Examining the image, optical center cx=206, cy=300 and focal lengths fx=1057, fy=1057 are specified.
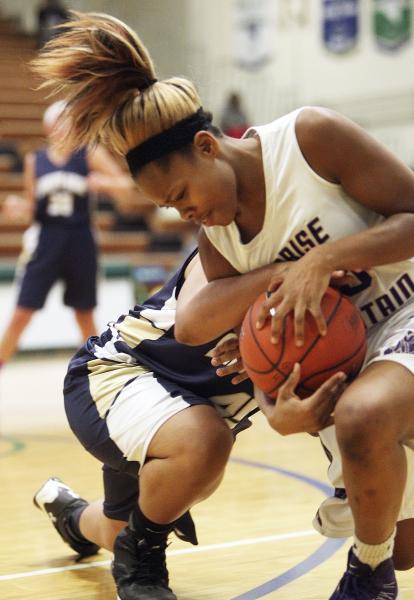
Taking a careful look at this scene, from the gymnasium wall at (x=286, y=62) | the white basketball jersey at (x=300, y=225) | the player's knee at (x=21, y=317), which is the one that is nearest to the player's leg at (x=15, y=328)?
the player's knee at (x=21, y=317)

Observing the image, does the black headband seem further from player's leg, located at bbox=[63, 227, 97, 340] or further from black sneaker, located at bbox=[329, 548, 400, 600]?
player's leg, located at bbox=[63, 227, 97, 340]

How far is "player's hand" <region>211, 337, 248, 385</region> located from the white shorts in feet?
0.83

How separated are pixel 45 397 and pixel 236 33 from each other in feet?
29.2

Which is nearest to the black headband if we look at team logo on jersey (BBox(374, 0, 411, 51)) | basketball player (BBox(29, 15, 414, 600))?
basketball player (BBox(29, 15, 414, 600))

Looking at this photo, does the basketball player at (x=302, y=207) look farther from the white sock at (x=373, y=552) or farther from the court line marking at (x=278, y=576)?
the court line marking at (x=278, y=576)

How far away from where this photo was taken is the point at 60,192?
6.92 meters

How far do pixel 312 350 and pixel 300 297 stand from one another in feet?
0.39

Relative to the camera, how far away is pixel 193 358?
2.82 meters

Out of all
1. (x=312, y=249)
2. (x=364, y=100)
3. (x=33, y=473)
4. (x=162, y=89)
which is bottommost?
(x=364, y=100)

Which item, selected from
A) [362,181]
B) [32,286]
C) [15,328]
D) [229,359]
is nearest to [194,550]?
[229,359]

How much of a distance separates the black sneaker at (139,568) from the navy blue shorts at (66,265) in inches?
165

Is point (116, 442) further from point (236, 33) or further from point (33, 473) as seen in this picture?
point (236, 33)

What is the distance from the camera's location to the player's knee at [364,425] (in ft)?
7.11

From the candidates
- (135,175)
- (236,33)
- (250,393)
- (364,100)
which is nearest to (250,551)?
(250,393)
